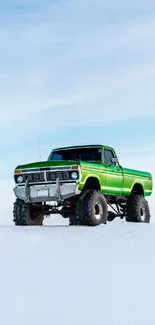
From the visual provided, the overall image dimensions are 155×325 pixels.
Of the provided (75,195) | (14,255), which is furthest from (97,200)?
(14,255)

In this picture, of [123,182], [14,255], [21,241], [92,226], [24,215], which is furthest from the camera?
[123,182]

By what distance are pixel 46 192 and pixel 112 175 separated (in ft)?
8.75

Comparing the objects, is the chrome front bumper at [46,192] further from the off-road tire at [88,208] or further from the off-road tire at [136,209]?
the off-road tire at [136,209]

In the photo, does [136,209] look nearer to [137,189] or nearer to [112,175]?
[137,189]

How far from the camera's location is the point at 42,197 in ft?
57.0

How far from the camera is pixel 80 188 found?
56.2 ft

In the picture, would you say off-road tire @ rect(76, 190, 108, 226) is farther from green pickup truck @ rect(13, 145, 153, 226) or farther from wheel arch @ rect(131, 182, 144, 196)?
wheel arch @ rect(131, 182, 144, 196)

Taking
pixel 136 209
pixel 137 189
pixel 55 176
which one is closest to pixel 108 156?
pixel 136 209

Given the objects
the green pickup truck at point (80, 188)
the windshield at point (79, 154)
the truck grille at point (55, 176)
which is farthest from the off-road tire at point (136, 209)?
the truck grille at point (55, 176)

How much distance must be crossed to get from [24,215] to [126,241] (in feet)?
19.1

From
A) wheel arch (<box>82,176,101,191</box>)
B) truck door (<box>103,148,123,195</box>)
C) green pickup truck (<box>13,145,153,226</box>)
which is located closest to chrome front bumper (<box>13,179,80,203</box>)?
green pickup truck (<box>13,145,153,226</box>)

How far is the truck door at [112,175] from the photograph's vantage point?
1874 cm

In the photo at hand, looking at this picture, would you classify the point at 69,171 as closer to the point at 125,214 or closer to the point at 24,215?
the point at 24,215

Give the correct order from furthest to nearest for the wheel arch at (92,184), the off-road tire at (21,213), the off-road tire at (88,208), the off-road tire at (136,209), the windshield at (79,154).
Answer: the off-road tire at (136,209) → the windshield at (79,154) → the off-road tire at (21,213) → the wheel arch at (92,184) → the off-road tire at (88,208)
